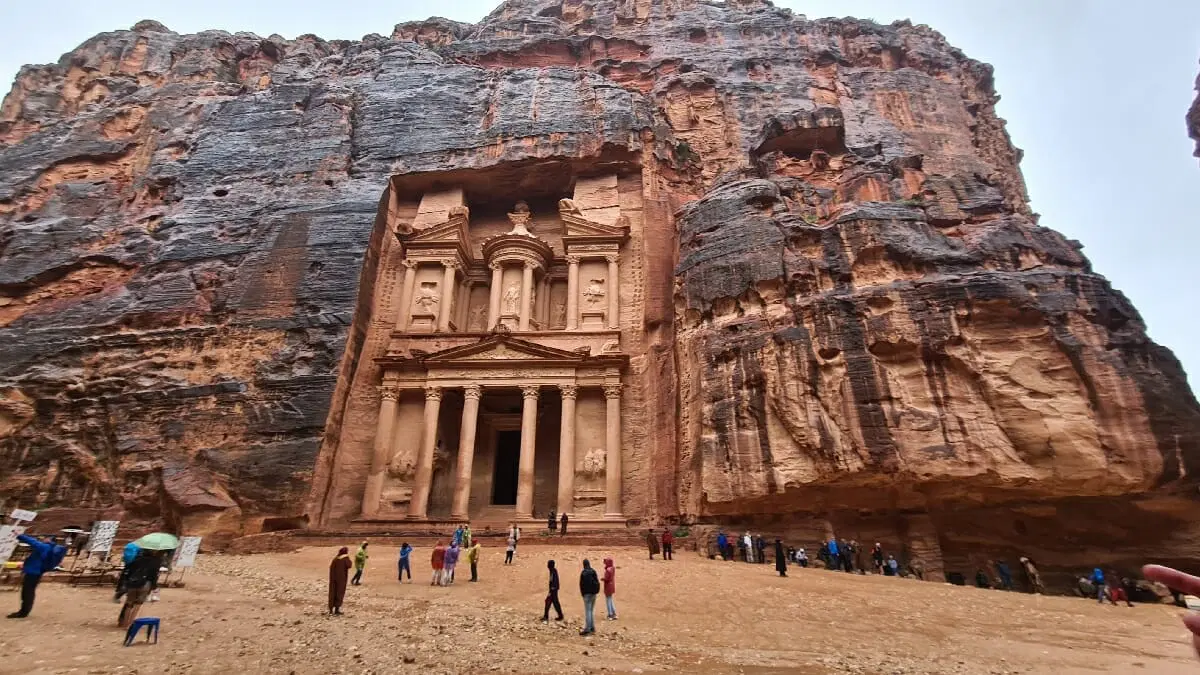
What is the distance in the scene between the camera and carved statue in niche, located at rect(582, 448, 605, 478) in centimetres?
2206

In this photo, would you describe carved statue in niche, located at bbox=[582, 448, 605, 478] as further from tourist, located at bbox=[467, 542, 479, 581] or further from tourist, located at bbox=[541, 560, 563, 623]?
tourist, located at bbox=[541, 560, 563, 623]

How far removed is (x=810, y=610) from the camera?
10.9 metres

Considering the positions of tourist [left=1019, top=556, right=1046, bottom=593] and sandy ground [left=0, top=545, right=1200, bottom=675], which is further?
tourist [left=1019, top=556, right=1046, bottom=593]

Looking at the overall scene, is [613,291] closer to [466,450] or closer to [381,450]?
[466,450]

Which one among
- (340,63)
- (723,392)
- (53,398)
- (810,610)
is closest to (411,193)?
(340,63)

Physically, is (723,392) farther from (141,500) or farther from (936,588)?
(141,500)

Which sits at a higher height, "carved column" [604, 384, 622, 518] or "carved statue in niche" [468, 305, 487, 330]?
"carved statue in niche" [468, 305, 487, 330]

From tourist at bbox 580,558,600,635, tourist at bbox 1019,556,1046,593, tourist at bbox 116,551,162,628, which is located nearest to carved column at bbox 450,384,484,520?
tourist at bbox 580,558,600,635

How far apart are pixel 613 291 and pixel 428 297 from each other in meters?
7.90

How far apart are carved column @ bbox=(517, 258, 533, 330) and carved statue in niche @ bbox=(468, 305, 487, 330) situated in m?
2.65

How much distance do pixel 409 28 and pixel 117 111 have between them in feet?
61.4

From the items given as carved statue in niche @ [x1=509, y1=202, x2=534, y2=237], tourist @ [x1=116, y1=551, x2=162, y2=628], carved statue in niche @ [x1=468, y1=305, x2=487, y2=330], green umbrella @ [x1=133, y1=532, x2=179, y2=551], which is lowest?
tourist @ [x1=116, y1=551, x2=162, y2=628]

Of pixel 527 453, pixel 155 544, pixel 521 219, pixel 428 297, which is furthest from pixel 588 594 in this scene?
pixel 521 219

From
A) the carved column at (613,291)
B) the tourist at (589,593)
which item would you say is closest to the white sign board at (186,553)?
the tourist at (589,593)
